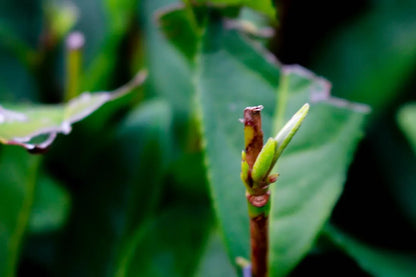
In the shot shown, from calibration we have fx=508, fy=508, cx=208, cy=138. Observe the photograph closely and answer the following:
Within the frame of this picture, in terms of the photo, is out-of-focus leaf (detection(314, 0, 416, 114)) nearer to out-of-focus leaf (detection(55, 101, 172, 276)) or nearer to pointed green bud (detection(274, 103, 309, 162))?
out-of-focus leaf (detection(55, 101, 172, 276))

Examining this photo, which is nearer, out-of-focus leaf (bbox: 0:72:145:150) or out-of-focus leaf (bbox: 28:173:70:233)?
out-of-focus leaf (bbox: 0:72:145:150)

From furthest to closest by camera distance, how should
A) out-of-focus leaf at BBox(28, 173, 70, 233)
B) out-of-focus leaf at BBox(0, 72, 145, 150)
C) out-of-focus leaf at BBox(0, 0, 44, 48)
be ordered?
out-of-focus leaf at BBox(0, 0, 44, 48) → out-of-focus leaf at BBox(28, 173, 70, 233) → out-of-focus leaf at BBox(0, 72, 145, 150)

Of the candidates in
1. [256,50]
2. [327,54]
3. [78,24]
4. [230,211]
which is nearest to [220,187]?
[230,211]

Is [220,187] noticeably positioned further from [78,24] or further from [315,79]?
[78,24]

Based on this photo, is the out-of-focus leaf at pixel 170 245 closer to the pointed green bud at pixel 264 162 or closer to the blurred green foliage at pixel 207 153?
the blurred green foliage at pixel 207 153

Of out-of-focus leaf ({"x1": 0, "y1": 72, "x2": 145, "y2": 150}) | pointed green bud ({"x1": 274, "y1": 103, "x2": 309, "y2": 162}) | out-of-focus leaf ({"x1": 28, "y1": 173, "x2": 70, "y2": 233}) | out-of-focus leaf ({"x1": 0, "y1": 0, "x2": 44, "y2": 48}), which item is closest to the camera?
pointed green bud ({"x1": 274, "y1": 103, "x2": 309, "y2": 162})

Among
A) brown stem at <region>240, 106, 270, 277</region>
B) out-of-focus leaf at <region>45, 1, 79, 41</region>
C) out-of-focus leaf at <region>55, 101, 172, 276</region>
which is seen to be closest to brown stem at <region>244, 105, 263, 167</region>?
brown stem at <region>240, 106, 270, 277</region>
